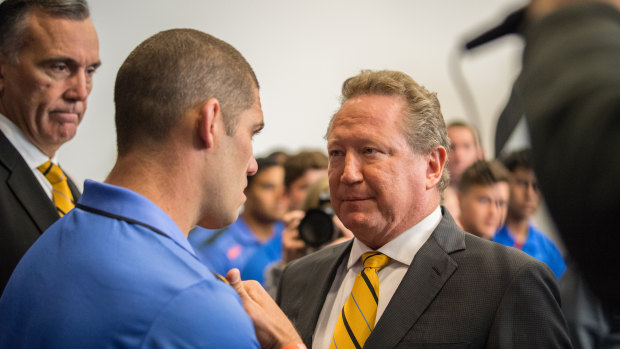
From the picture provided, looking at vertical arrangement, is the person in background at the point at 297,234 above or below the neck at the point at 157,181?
below

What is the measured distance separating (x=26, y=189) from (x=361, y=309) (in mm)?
959

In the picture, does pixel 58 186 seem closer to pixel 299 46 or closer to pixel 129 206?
pixel 129 206

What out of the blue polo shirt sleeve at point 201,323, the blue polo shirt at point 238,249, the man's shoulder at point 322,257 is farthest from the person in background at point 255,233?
the blue polo shirt sleeve at point 201,323

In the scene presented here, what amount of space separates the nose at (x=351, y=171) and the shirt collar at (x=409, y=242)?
0.18 meters

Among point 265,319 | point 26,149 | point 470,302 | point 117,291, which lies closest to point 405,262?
point 470,302

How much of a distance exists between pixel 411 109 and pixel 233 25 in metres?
2.73

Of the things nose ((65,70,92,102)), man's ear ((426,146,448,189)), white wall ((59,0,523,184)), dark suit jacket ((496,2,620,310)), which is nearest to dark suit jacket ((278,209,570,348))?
man's ear ((426,146,448,189))

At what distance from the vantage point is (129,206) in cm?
96

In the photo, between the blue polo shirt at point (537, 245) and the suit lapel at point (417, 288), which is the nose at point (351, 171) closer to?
the suit lapel at point (417, 288)

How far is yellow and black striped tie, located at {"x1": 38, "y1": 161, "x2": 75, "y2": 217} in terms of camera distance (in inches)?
70.3

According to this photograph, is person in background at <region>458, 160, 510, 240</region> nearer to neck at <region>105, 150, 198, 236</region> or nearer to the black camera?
the black camera

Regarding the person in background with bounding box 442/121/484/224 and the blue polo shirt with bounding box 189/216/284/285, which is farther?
the person in background with bounding box 442/121/484/224

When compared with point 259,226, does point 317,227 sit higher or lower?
higher

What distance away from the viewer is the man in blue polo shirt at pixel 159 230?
2.84 feet
